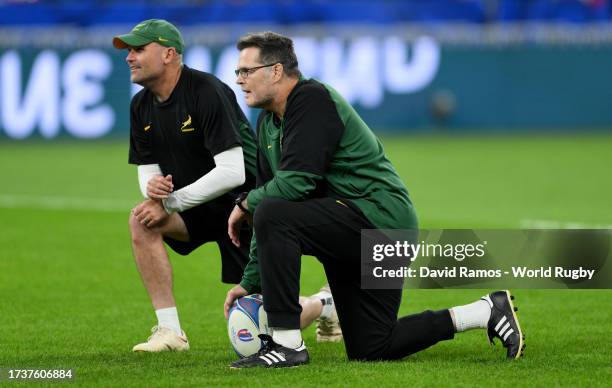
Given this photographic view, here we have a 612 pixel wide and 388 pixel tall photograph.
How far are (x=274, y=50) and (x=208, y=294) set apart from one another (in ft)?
11.0

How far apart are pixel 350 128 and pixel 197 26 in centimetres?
1862

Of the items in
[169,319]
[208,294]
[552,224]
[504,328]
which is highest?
[504,328]

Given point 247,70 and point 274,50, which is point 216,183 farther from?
point 274,50

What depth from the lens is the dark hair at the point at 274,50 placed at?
6.43m

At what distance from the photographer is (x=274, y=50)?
643cm

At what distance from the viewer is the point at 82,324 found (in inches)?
317

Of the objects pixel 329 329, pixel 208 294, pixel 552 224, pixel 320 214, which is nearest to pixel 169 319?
pixel 329 329

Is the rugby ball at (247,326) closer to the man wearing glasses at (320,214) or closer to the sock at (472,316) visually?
the man wearing glasses at (320,214)

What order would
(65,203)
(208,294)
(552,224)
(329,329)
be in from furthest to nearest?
(65,203)
(552,224)
(208,294)
(329,329)

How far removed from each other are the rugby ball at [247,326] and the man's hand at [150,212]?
80 cm

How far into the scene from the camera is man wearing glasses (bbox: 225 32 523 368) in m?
6.19

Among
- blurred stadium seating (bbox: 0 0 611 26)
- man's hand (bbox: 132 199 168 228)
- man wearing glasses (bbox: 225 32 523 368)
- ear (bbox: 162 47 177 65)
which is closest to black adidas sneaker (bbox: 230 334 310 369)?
man wearing glasses (bbox: 225 32 523 368)

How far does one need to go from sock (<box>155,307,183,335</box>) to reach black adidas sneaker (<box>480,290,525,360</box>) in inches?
70.4

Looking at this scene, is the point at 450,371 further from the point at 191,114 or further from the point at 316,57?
the point at 316,57
